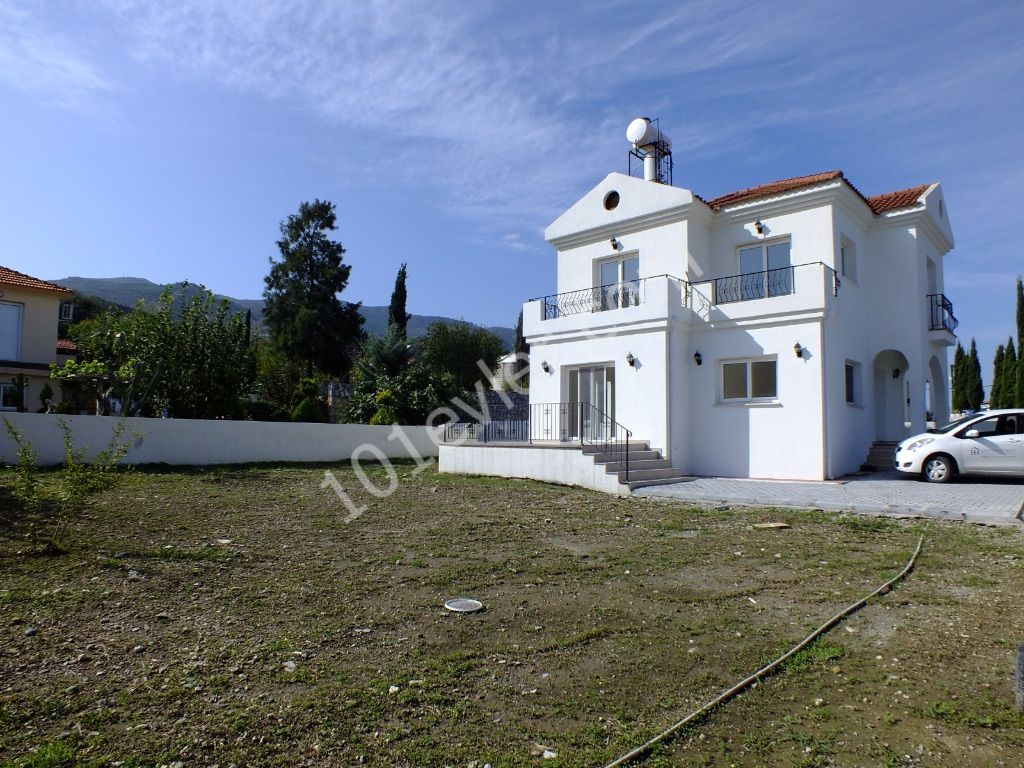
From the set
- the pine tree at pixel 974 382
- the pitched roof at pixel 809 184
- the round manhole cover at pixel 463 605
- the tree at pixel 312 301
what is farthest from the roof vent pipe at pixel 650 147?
the pine tree at pixel 974 382

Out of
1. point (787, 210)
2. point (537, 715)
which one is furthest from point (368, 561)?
point (787, 210)

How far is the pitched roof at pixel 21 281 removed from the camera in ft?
79.6

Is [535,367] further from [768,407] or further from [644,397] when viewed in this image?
[768,407]

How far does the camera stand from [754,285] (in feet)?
51.5

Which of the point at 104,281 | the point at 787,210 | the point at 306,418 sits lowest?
the point at 306,418

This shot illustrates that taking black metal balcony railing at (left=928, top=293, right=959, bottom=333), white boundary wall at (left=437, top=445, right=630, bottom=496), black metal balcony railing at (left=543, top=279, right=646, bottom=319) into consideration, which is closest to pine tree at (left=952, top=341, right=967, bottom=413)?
black metal balcony railing at (left=928, top=293, right=959, bottom=333)

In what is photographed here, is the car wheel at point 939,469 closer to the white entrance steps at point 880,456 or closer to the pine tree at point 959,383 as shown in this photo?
the white entrance steps at point 880,456

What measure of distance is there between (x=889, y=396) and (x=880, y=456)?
2.07 metres

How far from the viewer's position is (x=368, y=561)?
21.4 ft

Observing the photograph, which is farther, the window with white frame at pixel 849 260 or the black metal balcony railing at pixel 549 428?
the black metal balcony railing at pixel 549 428

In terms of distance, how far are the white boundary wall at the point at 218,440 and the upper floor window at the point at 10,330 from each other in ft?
43.5

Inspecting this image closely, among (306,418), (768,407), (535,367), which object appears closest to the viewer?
(768,407)

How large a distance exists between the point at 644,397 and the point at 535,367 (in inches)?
146

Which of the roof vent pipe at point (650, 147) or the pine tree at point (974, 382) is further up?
the roof vent pipe at point (650, 147)
